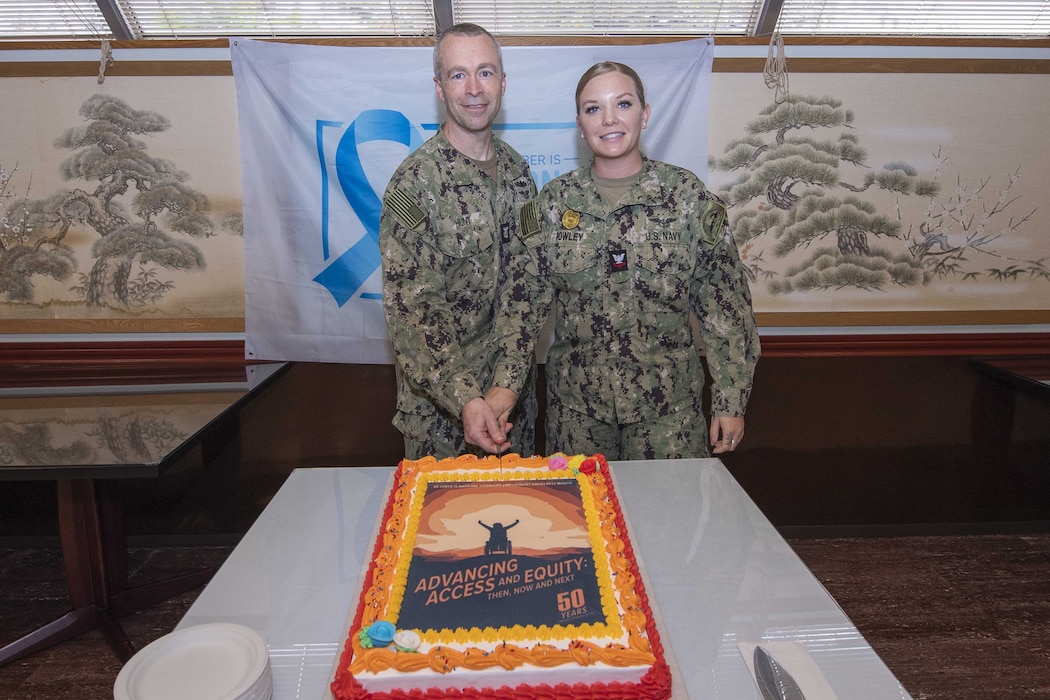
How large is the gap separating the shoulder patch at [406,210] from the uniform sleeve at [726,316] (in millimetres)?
653

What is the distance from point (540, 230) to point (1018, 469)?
7.60 ft

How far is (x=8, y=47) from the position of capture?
7.76ft

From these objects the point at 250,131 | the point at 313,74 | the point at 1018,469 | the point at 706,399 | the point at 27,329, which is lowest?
the point at 1018,469

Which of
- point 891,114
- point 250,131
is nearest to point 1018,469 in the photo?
point 891,114

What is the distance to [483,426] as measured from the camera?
147 cm

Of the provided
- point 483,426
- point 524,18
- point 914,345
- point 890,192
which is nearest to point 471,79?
point 483,426

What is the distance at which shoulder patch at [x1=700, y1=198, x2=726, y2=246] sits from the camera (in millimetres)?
1606

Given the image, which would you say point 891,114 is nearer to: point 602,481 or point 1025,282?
point 1025,282

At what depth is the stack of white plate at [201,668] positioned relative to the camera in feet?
2.43

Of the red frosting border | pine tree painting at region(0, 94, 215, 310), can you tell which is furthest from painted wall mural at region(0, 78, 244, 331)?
the red frosting border

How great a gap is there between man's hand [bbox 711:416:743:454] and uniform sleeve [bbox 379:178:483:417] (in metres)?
0.57

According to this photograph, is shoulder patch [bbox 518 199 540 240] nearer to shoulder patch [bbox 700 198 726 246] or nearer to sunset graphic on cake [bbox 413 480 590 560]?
shoulder patch [bbox 700 198 726 246]

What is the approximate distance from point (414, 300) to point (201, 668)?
94 cm

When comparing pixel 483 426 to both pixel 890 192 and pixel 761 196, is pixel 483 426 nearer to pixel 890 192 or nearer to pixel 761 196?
pixel 761 196
